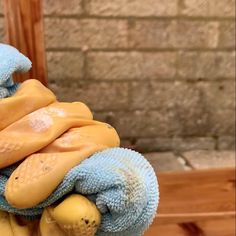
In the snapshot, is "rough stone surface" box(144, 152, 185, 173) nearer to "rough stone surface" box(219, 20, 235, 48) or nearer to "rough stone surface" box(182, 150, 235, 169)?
"rough stone surface" box(182, 150, 235, 169)

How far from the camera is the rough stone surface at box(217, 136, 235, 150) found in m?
1.78

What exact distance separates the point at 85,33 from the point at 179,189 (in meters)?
0.57

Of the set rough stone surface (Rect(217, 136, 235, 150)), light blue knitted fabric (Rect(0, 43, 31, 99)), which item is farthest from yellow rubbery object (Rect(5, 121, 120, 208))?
rough stone surface (Rect(217, 136, 235, 150))

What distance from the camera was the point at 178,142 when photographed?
175 centimetres

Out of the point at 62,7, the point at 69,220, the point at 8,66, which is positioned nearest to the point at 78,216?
the point at 69,220

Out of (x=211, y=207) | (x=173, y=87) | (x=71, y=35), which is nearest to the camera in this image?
(x=211, y=207)

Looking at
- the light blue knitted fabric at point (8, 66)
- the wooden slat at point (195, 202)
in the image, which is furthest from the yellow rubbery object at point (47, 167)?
the wooden slat at point (195, 202)

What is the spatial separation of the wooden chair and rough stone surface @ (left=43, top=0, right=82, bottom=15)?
1.88 ft

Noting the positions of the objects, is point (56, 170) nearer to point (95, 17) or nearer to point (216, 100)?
point (95, 17)

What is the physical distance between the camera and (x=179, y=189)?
4.62ft

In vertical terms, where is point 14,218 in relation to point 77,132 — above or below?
below

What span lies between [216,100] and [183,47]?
235 mm

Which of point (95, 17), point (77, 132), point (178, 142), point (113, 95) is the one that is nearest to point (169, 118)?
point (178, 142)

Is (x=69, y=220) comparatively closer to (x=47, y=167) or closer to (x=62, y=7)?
(x=47, y=167)
